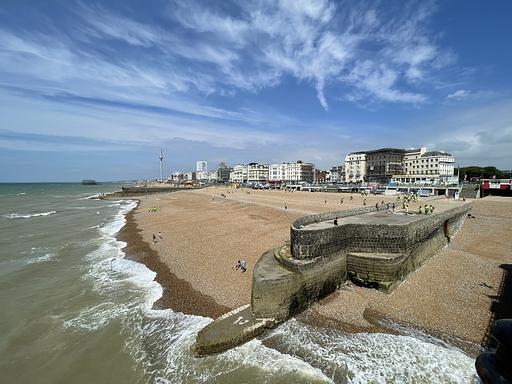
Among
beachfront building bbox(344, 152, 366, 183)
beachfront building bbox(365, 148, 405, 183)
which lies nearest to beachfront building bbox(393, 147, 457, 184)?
beachfront building bbox(365, 148, 405, 183)

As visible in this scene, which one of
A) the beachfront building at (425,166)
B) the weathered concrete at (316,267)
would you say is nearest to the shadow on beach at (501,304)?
the weathered concrete at (316,267)

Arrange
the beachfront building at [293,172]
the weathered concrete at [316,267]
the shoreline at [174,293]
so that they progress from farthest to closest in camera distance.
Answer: the beachfront building at [293,172], the shoreline at [174,293], the weathered concrete at [316,267]

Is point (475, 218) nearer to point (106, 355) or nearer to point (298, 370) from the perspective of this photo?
point (298, 370)

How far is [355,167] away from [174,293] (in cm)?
11305

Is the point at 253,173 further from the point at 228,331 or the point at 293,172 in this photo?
the point at 228,331

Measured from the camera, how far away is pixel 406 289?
13.6m

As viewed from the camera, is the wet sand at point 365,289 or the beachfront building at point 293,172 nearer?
the wet sand at point 365,289

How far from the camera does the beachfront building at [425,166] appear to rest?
93.9 m

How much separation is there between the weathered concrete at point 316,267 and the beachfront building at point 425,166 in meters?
86.3

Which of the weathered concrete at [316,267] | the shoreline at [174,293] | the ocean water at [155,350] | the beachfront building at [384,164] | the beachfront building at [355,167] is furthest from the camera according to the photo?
the beachfront building at [355,167]

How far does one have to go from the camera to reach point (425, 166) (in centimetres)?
9912

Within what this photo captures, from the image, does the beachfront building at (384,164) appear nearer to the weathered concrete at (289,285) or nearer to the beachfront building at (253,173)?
the beachfront building at (253,173)

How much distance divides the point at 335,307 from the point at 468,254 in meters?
12.4

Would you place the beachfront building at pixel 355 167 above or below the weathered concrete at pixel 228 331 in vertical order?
above
